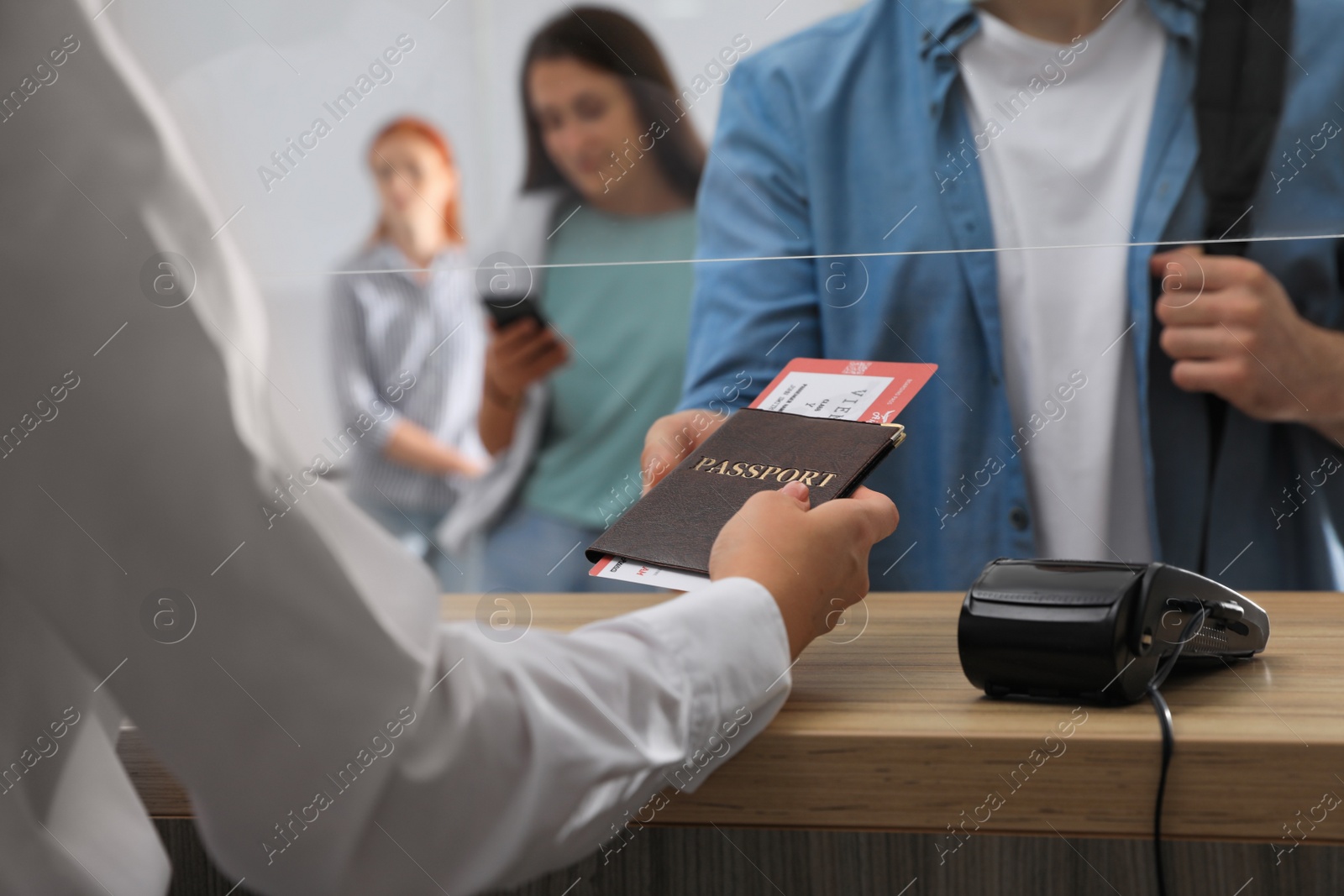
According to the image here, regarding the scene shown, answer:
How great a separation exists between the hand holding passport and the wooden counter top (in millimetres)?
105

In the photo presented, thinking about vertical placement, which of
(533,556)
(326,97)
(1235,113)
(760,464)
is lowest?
(533,556)

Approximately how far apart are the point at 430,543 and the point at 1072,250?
47.9 inches

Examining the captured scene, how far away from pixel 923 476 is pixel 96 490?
3.50ft

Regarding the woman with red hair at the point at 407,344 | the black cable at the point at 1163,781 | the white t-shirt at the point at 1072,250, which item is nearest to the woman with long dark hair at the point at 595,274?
the woman with red hair at the point at 407,344

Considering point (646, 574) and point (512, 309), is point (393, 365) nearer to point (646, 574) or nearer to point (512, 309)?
point (512, 309)

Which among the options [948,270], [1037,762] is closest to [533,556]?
[948,270]

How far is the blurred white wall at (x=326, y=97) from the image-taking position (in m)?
1.69

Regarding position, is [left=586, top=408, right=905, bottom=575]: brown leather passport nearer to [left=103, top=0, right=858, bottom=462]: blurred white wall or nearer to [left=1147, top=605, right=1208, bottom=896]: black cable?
[left=1147, top=605, right=1208, bottom=896]: black cable

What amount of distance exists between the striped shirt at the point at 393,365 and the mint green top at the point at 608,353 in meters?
0.27

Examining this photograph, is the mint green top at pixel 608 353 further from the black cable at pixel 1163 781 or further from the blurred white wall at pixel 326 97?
the black cable at pixel 1163 781

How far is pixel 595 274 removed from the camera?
1.65m

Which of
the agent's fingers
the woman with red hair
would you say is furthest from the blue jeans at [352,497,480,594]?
the agent's fingers

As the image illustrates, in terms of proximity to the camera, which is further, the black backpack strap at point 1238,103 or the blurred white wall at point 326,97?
the blurred white wall at point 326,97

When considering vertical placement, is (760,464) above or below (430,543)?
above
